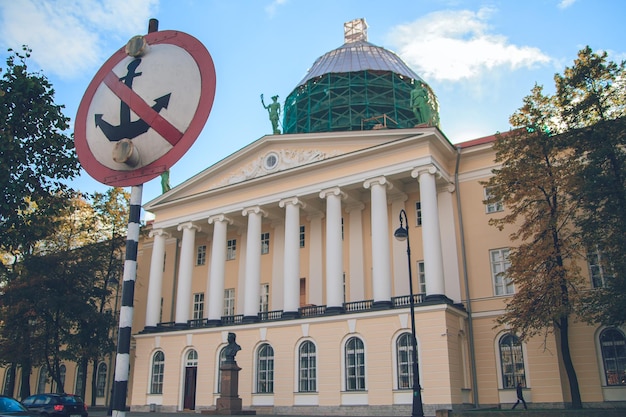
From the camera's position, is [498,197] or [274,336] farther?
[274,336]

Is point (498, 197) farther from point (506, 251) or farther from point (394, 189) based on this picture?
point (394, 189)

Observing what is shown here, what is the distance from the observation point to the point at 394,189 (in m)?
30.3

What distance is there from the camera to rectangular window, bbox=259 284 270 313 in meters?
33.7

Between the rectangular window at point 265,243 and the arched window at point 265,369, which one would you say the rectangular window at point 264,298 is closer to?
the rectangular window at point 265,243

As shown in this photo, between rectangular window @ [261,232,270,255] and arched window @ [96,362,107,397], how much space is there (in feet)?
49.6

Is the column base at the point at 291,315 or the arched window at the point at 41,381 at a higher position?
the column base at the point at 291,315

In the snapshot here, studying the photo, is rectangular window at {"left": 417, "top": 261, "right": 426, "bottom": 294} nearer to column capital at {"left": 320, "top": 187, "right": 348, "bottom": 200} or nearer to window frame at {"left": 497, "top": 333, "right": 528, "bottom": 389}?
window frame at {"left": 497, "top": 333, "right": 528, "bottom": 389}

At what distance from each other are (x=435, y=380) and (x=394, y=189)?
10196 mm

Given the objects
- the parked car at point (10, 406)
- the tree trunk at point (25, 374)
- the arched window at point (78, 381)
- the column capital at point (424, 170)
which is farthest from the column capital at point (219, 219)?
the parked car at point (10, 406)

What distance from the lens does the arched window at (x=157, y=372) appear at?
3338cm

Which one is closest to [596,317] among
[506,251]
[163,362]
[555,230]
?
[555,230]

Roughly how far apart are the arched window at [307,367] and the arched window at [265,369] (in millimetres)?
1886

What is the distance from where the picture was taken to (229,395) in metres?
26.0

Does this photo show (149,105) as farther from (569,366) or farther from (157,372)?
(157,372)
